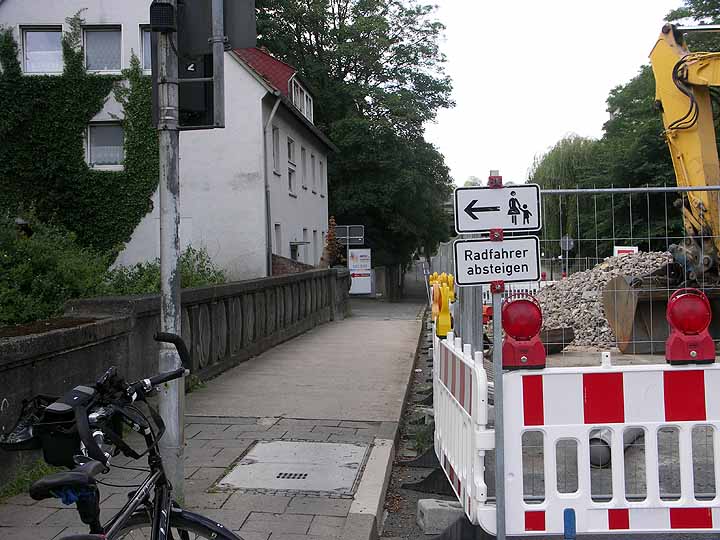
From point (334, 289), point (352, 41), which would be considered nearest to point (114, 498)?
point (334, 289)

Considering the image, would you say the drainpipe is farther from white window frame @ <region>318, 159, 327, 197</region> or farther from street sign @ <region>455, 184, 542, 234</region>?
street sign @ <region>455, 184, 542, 234</region>

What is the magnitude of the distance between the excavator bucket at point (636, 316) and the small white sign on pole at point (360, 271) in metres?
29.0

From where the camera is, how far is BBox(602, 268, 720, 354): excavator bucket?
616 cm

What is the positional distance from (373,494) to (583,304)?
272 centimetres

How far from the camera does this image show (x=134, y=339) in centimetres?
757

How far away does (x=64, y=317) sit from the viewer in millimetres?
6930

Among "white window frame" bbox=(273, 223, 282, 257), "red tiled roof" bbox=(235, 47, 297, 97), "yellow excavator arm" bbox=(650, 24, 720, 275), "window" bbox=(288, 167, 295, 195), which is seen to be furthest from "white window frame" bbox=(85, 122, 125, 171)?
"yellow excavator arm" bbox=(650, 24, 720, 275)

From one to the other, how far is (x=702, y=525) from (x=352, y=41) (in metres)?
38.0

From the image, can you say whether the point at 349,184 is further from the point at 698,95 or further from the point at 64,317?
the point at 64,317

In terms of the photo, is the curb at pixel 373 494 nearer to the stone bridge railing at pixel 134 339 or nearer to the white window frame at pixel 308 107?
the stone bridge railing at pixel 134 339

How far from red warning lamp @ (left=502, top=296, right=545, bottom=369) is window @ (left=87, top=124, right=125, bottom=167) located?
21.3 metres

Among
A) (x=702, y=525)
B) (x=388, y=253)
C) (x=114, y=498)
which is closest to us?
(x=702, y=525)

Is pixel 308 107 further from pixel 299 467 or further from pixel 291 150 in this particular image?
pixel 299 467

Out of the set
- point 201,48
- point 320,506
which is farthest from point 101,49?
point 320,506
